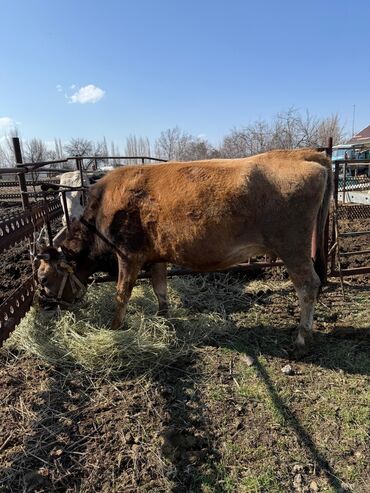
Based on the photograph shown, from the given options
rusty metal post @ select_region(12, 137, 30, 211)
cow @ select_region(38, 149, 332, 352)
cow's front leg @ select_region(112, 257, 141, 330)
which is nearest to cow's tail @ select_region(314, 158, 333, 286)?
cow @ select_region(38, 149, 332, 352)

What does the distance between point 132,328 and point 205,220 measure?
5.22 feet

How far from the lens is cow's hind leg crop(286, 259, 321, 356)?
3.83m

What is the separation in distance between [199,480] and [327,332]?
2.44 metres

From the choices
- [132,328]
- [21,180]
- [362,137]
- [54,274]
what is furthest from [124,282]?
[362,137]

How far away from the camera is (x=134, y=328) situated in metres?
4.34

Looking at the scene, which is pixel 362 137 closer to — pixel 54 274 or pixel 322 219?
pixel 322 219

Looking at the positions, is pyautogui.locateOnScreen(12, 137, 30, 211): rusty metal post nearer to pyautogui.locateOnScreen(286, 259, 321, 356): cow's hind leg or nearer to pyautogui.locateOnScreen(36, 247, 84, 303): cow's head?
pyautogui.locateOnScreen(36, 247, 84, 303): cow's head

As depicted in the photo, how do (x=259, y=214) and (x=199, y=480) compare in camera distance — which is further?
(x=259, y=214)

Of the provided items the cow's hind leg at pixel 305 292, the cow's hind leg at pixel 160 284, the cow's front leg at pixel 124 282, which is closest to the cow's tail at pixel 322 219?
the cow's hind leg at pixel 305 292

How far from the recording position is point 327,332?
4.25m

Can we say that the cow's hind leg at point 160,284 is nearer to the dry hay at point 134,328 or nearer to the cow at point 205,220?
the dry hay at point 134,328

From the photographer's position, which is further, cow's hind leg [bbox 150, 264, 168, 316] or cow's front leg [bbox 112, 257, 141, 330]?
cow's hind leg [bbox 150, 264, 168, 316]

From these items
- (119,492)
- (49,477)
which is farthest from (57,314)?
(119,492)

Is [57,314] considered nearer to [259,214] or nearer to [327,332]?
[259,214]
